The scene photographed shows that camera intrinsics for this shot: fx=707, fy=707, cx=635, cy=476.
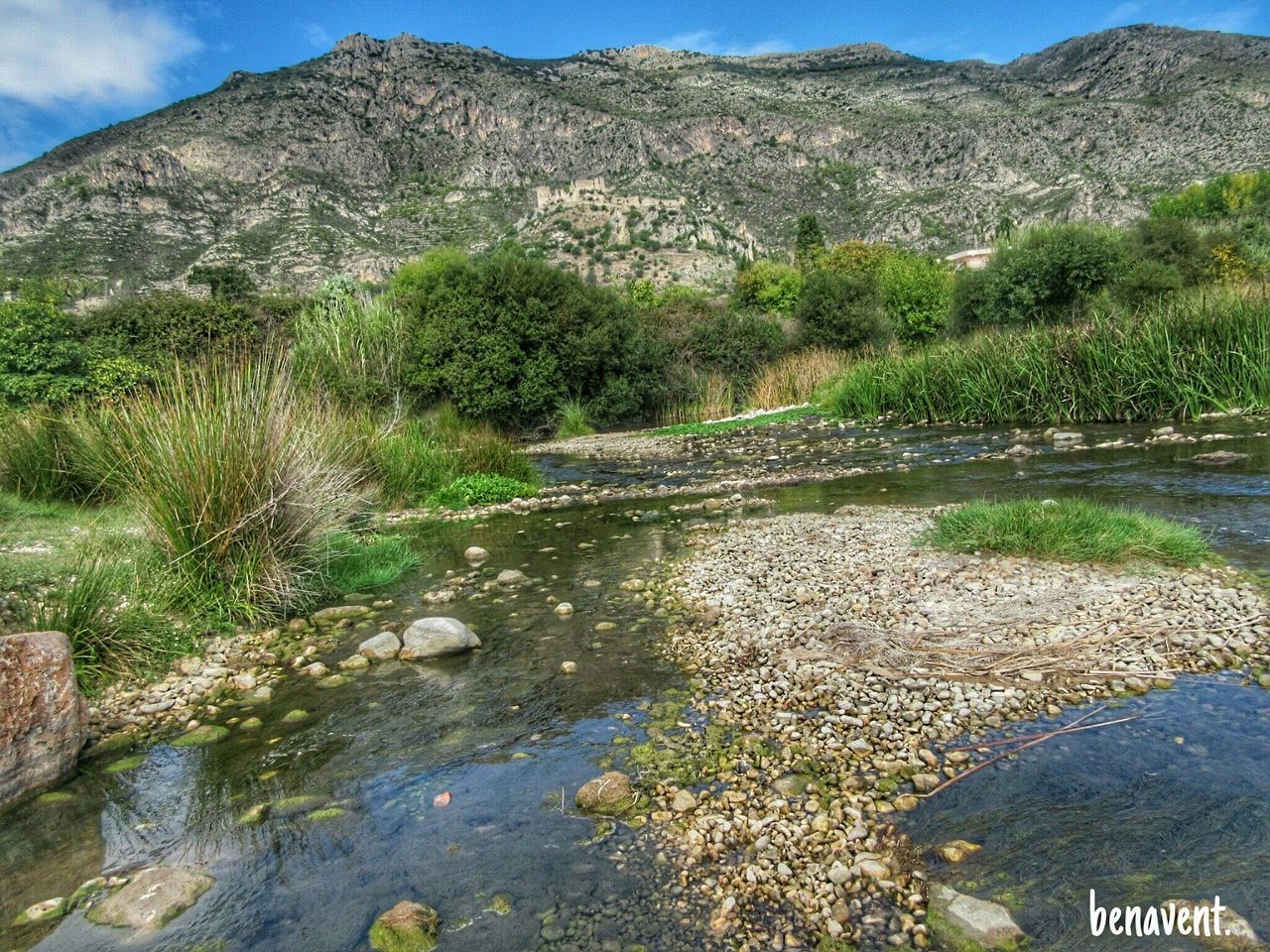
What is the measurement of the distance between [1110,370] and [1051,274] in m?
11.9

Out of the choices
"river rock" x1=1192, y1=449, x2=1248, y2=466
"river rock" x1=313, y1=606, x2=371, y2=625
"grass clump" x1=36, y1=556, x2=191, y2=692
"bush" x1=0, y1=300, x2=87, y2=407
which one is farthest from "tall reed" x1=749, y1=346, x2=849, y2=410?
"grass clump" x1=36, y1=556, x2=191, y2=692

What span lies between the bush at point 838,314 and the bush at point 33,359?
75.0ft

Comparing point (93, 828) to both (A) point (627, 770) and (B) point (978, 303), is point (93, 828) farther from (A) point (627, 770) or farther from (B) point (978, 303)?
(B) point (978, 303)

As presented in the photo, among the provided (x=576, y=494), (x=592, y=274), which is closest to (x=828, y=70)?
(x=592, y=274)

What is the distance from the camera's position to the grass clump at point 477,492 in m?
11.2

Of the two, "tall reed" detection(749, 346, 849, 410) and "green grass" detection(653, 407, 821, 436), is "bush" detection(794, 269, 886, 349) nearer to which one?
"tall reed" detection(749, 346, 849, 410)

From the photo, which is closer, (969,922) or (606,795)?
(969,922)

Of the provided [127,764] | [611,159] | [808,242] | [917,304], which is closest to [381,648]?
[127,764]

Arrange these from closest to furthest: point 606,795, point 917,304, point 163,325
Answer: point 606,795 < point 163,325 < point 917,304

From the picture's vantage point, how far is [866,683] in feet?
12.6

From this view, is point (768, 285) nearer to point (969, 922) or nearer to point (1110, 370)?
point (1110, 370)

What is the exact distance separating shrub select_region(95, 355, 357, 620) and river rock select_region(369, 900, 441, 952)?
3.84 meters

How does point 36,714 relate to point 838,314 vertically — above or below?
below

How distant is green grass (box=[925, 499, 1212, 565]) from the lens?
539 cm
